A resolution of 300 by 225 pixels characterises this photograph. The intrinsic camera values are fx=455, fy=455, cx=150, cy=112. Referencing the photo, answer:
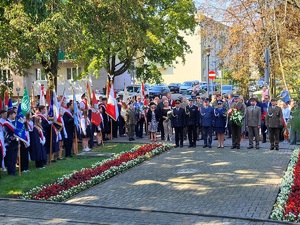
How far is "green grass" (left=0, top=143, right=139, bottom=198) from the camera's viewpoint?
37.6ft

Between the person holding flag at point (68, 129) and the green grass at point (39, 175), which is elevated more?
the person holding flag at point (68, 129)

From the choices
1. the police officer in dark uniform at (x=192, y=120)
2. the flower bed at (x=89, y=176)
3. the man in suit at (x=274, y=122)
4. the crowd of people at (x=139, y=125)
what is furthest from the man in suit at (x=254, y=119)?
the flower bed at (x=89, y=176)

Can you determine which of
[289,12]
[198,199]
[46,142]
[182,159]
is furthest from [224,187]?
[289,12]

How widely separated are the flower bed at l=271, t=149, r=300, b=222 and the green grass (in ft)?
19.8

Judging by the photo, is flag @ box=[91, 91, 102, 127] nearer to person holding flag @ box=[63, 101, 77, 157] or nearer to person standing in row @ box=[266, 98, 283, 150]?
person holding flag @ box=[63, 101, 77, 157]


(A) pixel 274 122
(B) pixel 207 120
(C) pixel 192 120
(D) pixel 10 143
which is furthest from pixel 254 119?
(D) pixel 10 143

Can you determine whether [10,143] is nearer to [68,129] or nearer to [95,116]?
[68,129]

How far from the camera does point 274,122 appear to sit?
54.2 ft

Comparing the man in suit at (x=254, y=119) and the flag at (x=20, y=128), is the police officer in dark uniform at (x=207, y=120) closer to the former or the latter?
the man in suit at (x=254, y=119)

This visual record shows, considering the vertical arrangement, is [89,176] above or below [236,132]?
below

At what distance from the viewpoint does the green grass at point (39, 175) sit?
→ 1146 centimetres

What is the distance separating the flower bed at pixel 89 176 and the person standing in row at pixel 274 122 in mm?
4001

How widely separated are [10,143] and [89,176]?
2557 mm

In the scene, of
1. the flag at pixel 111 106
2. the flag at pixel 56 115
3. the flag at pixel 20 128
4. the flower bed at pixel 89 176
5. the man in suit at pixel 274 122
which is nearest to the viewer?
the flower bed at pixel 89 176
